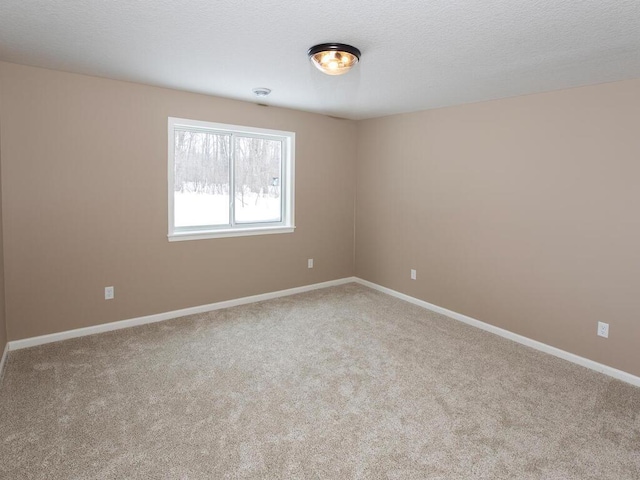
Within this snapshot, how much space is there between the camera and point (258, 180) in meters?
4.54

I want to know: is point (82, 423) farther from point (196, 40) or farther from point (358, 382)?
point (196, 40)

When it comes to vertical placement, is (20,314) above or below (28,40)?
below

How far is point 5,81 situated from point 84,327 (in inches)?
81.3

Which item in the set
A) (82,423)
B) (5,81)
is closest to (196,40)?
(5,81)

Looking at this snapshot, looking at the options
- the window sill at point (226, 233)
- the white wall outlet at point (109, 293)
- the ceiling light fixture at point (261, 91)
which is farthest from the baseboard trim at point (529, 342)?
the white wall outlet at point (109, 293)

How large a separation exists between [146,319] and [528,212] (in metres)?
3.69

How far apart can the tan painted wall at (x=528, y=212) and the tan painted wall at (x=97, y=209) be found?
1.74 meters

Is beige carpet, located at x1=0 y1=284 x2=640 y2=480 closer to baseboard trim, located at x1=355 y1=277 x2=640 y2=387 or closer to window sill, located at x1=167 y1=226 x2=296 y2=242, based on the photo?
baseboard trim, located at x1=355 y1=277 x2=640 y2=387

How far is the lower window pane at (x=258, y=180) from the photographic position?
4379 millimetres

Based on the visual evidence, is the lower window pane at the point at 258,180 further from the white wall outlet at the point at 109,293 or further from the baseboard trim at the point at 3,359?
the baseboard trim at the point at 3,359

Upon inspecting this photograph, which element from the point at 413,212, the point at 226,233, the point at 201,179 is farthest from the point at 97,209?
the point at 413,212

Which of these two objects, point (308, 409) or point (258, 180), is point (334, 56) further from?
point (258, 180)

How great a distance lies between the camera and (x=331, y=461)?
1945 mm

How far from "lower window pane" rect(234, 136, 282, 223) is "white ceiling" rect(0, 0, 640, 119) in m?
1.09
